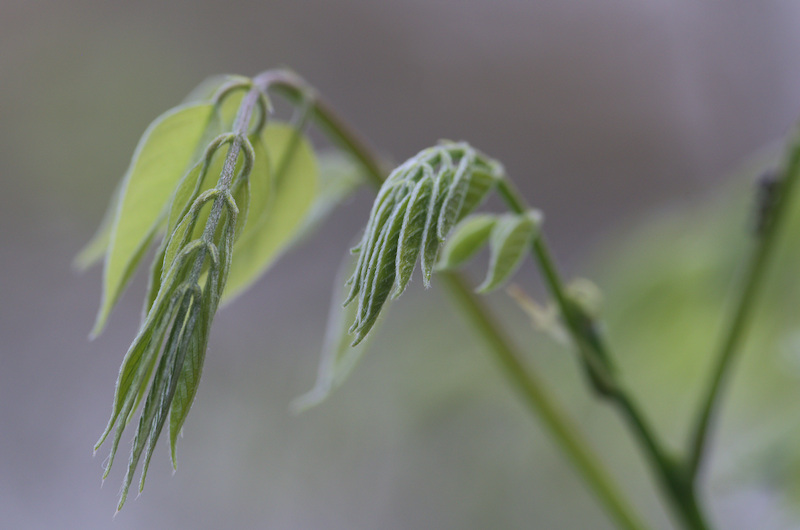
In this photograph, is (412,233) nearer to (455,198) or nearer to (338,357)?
(455,198)

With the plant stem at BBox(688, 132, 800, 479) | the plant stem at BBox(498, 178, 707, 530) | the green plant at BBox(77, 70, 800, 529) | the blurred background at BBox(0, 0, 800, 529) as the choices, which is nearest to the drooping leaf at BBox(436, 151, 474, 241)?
the green plant at BBox(77, 70, 800, 529)

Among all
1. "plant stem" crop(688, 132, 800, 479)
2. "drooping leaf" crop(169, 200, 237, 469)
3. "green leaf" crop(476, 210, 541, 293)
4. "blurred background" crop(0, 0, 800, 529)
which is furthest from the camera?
"blurred background" crop(0, 0, 800, 529)

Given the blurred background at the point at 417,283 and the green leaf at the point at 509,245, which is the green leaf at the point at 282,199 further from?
the blurred background at the point at 417,283

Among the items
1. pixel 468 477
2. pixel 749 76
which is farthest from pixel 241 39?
pixel 468 477

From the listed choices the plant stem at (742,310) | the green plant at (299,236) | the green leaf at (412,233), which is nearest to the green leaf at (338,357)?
the green plant at (299,236)

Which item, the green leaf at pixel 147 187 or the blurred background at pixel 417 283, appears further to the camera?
the blurred background at pixel 417 283

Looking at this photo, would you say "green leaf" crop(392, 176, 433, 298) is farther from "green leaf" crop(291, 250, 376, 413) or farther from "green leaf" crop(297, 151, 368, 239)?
"green leaf" crop(297, 151, 368, 239)

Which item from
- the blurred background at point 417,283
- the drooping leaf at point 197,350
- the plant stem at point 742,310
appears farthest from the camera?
the blurred background at point 417,283

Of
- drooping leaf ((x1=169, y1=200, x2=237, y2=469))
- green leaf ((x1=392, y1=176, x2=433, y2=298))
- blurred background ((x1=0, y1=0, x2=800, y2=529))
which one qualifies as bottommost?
blurred background ((x1=0, y1=0, x2=800, y2=529))

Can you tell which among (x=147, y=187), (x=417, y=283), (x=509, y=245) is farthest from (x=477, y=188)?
(x=417, y=283)
